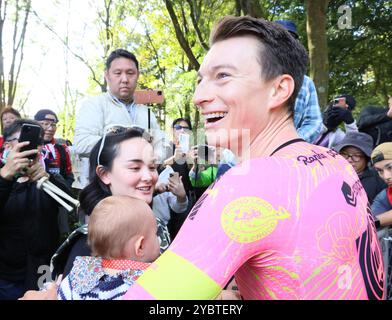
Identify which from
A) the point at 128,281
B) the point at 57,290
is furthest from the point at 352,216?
the point at 57,290

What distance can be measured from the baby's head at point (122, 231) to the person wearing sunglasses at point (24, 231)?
1.51 meters

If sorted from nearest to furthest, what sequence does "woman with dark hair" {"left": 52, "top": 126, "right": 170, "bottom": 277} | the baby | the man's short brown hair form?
the man's short brown hair
the baby
"woman with dark hair" {"left": 52, "top": 126, "right": 170, "bottom": 277}

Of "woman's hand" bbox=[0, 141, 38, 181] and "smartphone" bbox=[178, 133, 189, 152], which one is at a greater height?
"woman's hand" bbox=[0, 141, 38, 181]

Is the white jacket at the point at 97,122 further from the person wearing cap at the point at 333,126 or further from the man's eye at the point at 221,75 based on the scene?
the man's eye at the point at 221,75

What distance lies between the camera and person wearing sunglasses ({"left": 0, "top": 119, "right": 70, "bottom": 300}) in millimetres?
3316

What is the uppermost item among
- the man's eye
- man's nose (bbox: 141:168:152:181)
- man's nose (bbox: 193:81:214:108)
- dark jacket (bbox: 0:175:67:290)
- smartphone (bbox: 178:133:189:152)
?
the man's eye

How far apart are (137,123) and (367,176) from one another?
241cm

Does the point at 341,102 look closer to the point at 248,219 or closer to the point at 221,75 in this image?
the point at 221,75

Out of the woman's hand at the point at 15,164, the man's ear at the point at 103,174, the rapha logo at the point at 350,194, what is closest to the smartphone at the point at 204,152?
the woman's hand at the point at 15,164

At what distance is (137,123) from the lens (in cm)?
410

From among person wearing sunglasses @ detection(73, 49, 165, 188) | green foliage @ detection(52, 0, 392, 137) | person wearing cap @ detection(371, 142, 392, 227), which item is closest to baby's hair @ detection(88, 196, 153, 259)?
person wearing sunglasses @ detection(73, 49, 165, 188)

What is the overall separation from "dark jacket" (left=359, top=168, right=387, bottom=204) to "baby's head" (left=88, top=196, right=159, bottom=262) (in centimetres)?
284

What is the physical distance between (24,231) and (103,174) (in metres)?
1.10

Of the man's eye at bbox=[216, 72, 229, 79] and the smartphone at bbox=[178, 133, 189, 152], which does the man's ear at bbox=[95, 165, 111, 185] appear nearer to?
the man's eye at bbox=[216, 72, 229, 79]
